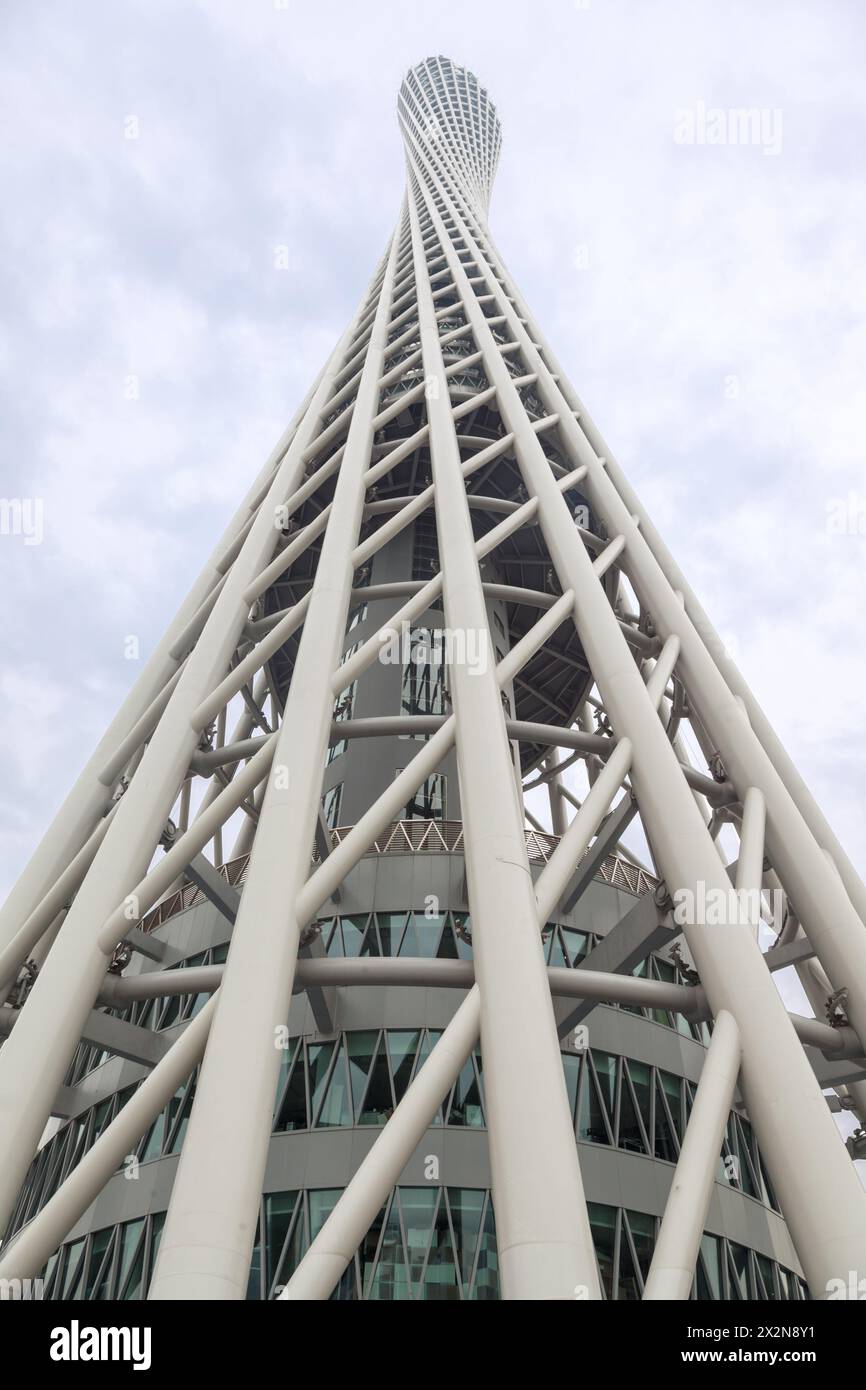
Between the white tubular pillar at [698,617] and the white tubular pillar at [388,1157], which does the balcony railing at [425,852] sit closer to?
the white tubular pillar at [698,617]

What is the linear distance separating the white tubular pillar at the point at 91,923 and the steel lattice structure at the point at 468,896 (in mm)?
44

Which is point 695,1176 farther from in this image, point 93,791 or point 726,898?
point 93,791

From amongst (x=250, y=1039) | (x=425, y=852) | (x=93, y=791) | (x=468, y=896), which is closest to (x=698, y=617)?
(x=425, y=852)

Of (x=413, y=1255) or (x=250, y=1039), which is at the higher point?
(x=413, y=1255)

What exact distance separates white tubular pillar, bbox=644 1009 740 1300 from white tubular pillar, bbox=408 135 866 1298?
0.29 metres

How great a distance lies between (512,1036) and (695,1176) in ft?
7.12

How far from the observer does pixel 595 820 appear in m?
12.6

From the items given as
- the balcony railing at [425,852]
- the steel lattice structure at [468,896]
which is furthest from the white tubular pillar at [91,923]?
the balcony railing at [425,852]

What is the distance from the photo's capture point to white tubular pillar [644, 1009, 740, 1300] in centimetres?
801

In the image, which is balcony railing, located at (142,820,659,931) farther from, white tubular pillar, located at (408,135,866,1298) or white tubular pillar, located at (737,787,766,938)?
white tubular pillar, located at (408,135,866,1298)

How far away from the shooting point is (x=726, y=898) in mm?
11664

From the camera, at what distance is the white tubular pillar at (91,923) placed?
10.4 metres

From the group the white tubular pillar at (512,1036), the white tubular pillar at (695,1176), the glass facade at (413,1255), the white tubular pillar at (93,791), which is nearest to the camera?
the white tubular pillar at (512,1036)
